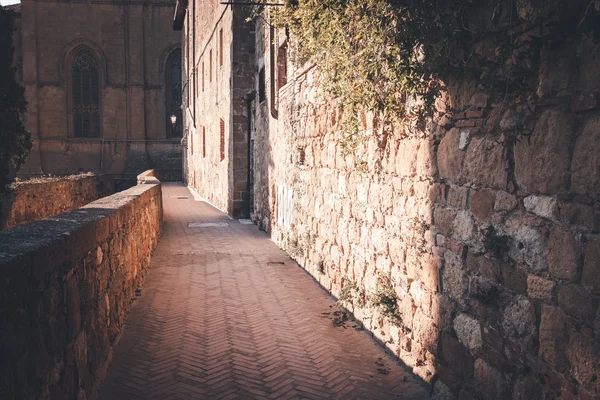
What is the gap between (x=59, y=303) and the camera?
9.34ft

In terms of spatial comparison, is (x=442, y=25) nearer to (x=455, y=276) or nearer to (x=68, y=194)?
(x=455, y=276)

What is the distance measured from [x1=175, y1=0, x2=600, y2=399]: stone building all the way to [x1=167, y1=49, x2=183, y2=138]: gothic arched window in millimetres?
29019

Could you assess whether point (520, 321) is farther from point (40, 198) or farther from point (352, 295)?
point (40, 198)

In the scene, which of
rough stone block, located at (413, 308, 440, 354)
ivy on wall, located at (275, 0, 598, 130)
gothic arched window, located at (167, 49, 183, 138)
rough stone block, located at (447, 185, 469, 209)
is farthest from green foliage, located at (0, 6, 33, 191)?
gothic arched window, located at (167, 49, 183, 138)

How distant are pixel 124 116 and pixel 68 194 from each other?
693 inches

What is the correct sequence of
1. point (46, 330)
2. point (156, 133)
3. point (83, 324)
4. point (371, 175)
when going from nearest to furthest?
point (46, 330)
point (83, 324)
point (371, 175)
point (156, 133)

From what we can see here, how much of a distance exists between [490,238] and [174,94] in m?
34.2

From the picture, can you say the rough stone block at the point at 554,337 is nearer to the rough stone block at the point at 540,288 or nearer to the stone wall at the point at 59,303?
the rough stone block at the point at 540,288

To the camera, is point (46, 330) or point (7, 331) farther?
point (46, 330)

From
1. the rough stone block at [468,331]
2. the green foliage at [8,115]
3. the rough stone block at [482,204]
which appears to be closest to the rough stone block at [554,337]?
the rough stone block at [468,331]

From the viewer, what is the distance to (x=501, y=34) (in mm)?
2857

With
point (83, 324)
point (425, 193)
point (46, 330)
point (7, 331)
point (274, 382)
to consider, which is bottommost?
point (274, 382)

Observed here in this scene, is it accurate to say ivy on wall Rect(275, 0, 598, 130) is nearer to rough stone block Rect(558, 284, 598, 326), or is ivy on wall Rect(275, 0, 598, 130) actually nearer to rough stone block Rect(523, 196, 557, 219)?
rough stone block Rect(523, 196, 557, 219)

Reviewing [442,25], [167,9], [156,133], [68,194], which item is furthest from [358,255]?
[167,9]
